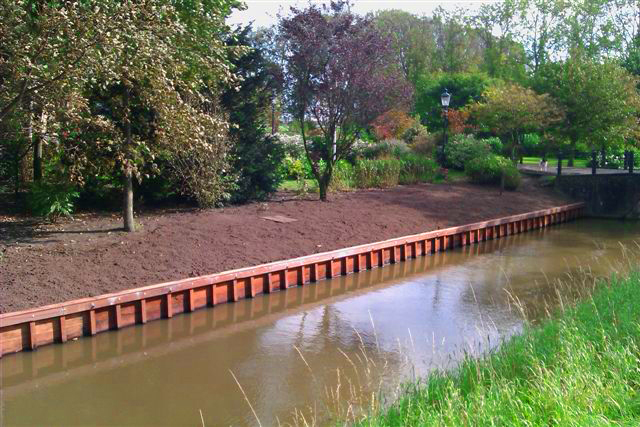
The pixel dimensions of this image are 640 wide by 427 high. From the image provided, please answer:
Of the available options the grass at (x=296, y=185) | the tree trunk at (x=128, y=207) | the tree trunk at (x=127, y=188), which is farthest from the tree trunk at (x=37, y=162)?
the grass at (x=296, y=185)

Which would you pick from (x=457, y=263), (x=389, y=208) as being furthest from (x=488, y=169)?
(x=457, y=263)

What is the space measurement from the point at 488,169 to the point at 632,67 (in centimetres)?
1210

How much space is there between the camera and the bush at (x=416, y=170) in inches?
1041

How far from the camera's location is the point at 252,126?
19203mm

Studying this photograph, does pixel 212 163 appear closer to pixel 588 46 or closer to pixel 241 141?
pixel 241 141

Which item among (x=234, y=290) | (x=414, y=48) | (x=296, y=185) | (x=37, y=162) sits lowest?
(x=234, y=290)

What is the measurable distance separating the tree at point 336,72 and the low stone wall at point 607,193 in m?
11.4

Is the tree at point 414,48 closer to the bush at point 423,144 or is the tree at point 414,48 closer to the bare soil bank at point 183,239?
the bush at point 423,144

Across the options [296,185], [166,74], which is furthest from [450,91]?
[166,74]

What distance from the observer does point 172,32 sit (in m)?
12.6

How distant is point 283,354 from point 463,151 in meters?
20.7

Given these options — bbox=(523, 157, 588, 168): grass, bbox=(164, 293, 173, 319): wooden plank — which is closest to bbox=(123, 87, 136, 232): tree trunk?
bbox=(164, 293, 173, 319): wooden plank

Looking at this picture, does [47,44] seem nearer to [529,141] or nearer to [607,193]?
[607,193]

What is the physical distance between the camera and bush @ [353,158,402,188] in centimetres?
2442
